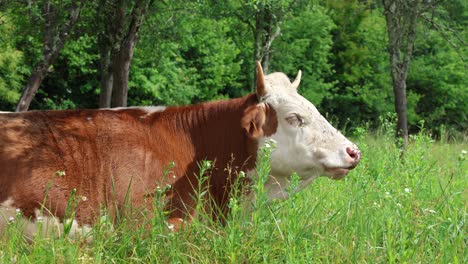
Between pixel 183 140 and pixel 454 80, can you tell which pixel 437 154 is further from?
pixel 454 80

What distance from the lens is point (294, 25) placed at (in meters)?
26.5

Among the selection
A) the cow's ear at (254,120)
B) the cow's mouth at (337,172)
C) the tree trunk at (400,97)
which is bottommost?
the tree trunk at (400,97)

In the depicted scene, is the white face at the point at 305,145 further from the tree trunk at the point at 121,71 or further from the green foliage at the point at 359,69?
the green foliage at the point at 359,69

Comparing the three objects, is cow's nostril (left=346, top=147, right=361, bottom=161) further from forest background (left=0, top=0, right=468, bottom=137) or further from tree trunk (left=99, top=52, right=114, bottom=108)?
tree trunk (left=99, top=52, right=114, bottom=108)

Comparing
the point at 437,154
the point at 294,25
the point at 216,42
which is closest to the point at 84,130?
the point at 437,154

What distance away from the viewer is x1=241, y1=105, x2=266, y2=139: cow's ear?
5098 millimetres

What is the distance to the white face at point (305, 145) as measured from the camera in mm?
5062

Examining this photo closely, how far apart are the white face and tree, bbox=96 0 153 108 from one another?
4822 mm

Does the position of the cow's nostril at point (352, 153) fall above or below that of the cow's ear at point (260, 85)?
below

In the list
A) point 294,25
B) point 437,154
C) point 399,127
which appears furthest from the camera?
point 294,25

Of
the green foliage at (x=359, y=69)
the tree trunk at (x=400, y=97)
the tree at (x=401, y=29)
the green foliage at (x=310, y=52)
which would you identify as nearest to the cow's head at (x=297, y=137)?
the tree at (x=401, y=29)

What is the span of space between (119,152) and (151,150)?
0.23 m

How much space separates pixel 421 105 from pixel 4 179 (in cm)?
2721

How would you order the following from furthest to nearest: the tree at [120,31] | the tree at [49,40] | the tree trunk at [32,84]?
the tree at [120,31], the tree trunk at [32,84], the tree at [49,40]
